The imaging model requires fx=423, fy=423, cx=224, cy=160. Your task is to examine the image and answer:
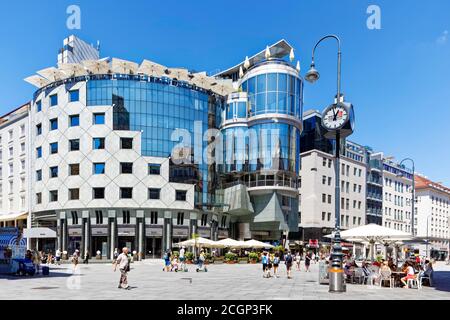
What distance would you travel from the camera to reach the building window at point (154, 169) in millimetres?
57625

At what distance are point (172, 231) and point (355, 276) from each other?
3758 cm

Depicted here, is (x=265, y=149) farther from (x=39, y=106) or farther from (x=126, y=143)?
(x=39, y=106)

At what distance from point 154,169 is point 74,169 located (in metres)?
10.7

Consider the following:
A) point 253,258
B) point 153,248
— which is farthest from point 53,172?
point 253,258

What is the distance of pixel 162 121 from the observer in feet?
193

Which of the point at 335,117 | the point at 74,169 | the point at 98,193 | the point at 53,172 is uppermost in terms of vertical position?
the point at 335,117

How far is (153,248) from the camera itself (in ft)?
186

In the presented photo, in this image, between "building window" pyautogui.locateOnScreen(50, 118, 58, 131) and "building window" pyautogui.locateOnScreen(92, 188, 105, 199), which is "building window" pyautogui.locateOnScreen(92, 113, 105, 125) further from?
"building window" pyautogui.locateOnScreen(92, 188, 105, 199)

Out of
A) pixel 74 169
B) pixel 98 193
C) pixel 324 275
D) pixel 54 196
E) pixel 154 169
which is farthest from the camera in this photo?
pixel 54 196

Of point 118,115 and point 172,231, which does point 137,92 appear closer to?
point 118,115

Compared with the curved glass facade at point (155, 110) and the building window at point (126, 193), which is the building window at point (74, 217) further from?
the curved glass facade at point (155, 110)

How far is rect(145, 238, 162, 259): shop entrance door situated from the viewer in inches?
2222

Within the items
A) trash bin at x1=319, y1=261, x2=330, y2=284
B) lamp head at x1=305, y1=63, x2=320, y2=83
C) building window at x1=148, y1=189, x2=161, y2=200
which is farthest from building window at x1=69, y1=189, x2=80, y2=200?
lamp head at x1=305, y1=63, x2=320, y2=83

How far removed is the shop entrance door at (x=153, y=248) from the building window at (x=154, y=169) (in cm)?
894
